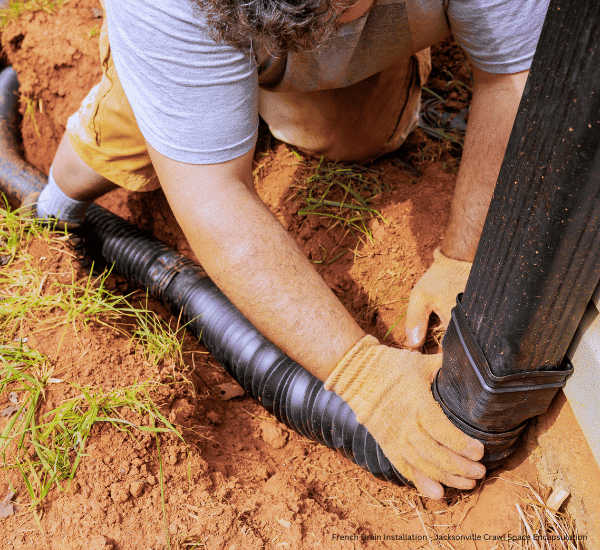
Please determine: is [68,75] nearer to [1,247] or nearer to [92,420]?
[1,247]

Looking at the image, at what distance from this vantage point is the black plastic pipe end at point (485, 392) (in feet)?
3.78

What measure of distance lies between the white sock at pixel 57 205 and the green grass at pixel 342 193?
42.3 inches

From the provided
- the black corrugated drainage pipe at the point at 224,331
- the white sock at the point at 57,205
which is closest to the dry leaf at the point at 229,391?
the black corrugated drainage pipe at the point at 224,331

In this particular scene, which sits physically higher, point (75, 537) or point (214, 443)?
point (75, 537)

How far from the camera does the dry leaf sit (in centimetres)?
196

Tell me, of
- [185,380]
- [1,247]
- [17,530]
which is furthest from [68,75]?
[17,530]

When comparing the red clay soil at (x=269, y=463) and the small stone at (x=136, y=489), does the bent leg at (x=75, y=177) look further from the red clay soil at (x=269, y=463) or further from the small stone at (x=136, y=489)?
the small stone at (x=136, y=489)

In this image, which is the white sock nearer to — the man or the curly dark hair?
the man

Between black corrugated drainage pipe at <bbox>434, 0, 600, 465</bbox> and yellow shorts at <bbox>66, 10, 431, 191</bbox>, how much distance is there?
1.22 meters

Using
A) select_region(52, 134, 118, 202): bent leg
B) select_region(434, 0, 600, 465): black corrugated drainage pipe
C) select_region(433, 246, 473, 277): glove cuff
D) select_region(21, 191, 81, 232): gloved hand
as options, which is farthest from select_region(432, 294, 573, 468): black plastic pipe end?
select_region(21, 191, 81, 232): gloved hand

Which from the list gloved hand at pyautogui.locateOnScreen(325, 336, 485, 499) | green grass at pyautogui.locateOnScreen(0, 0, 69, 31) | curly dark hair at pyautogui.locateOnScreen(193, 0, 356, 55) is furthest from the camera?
green grass at pyautogui.locateOnScreen(0, 0, 69, 31)

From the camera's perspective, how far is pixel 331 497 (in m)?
1.56

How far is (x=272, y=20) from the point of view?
109cm

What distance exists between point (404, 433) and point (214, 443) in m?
0.70
